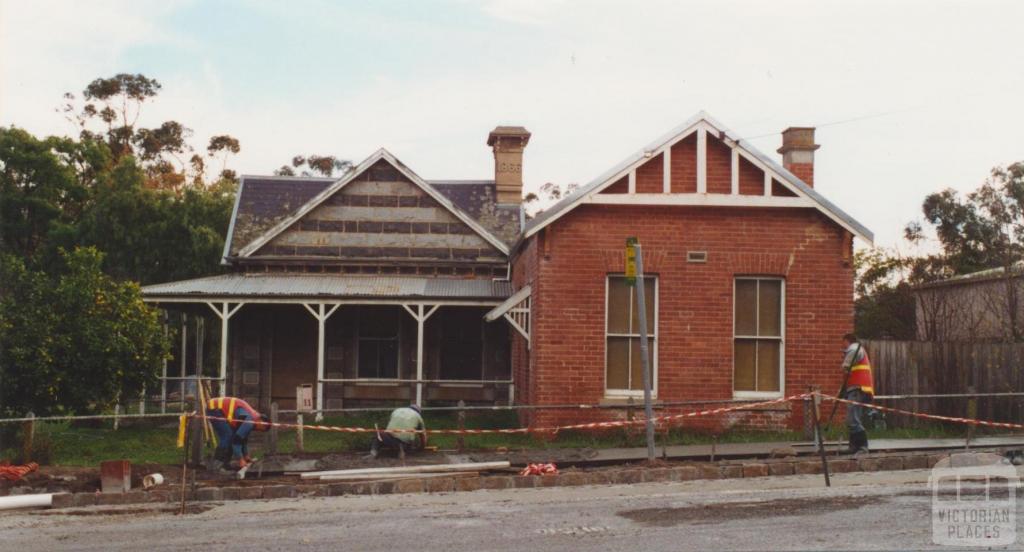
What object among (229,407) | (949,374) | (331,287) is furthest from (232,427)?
(949,374)

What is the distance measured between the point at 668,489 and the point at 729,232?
6.70 m

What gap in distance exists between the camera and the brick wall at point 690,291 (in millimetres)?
18703

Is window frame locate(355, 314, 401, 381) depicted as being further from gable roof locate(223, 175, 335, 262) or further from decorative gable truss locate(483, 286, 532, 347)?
decorative gable truss locate(483, 286, 532, 347)

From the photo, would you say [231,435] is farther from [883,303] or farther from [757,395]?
[883,303]

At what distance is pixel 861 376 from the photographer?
52.2 ft

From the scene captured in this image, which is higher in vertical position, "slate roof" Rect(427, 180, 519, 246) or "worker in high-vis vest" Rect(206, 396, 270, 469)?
"slate roof" Rect(427, 180, 519, 246)

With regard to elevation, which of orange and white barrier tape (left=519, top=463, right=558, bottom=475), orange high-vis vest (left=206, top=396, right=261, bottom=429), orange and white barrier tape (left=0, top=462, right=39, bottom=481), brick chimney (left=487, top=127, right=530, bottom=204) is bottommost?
orange and white barrier tape (left=0, top=462, right=39, bottom=481)

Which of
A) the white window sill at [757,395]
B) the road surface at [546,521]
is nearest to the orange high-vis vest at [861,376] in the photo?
the road surface at [546,521]

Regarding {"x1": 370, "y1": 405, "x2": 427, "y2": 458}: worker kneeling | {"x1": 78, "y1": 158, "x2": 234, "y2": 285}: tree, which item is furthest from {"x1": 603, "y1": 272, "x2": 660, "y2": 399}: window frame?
{"x1": 78, "y1": 158, "x2": 234, "y2": 285}: tree

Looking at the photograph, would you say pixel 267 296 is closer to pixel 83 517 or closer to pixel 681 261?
pixel 681 261

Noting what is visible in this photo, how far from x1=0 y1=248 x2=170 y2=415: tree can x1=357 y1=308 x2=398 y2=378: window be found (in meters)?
5.50

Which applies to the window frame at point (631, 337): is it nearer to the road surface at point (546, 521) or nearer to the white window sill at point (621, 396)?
the white window sill at point (621, 396)

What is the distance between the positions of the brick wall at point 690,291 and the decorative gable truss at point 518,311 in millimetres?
1271

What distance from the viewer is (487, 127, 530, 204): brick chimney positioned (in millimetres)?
29078
